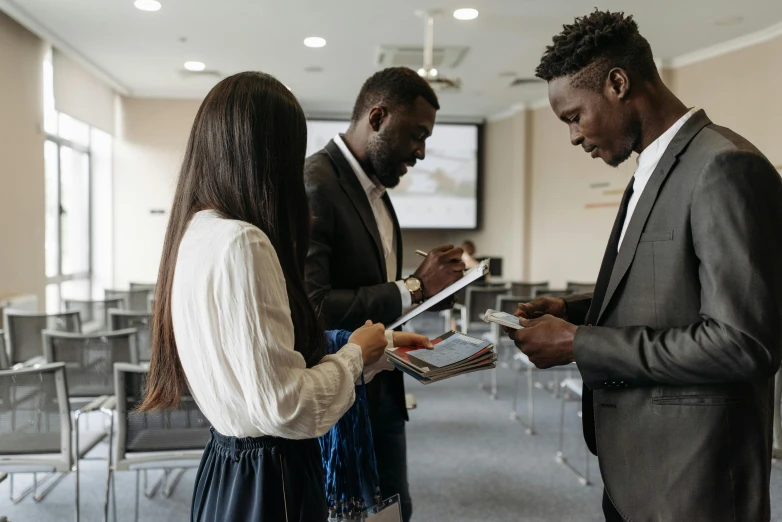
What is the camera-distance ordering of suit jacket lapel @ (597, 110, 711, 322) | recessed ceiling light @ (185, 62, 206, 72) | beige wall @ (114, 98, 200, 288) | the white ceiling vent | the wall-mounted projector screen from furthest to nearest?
1. the wall-mounted projector screen
2. beige wall @ (114, 98, 200, 288)
3. recessed ceiling light @ (185, 62, 206, 72)
4. the white ceiling vent
5. suit jacket lapel @ (597, 110, 711, 322)

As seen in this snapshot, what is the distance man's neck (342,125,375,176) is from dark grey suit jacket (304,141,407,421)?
63 millimetres

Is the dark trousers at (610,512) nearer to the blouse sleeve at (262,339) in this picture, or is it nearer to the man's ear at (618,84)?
the blouse sleeve at (262,339)

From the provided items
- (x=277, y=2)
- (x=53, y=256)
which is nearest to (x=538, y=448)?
(x=277, y=2)

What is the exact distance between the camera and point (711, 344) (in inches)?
42.3

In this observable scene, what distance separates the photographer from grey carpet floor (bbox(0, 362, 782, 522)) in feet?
9.91

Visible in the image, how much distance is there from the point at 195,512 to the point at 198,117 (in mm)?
766

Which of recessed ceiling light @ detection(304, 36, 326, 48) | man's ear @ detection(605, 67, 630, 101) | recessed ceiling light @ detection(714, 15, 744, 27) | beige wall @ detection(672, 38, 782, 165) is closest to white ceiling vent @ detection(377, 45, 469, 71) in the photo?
recessed ceiling light @ detection(304, 36, 326, 48)

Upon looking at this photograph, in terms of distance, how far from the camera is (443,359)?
1.38 metres

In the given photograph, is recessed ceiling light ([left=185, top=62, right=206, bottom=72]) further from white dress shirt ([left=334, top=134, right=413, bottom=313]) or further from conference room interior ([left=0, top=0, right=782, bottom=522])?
white dress shirt ([left=334, top=134, right=413, bottom=313])

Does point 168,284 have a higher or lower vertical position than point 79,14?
lower

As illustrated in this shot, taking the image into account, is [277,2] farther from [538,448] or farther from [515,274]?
[515,274]

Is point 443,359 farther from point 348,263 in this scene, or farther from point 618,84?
point 618,84

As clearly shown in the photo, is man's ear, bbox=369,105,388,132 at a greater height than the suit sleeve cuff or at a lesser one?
greater

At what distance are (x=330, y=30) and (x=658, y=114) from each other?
17.7ft
